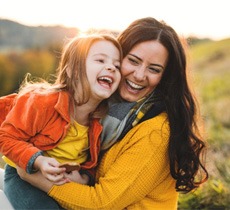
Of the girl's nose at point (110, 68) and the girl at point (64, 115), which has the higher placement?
the girl's nose at point (110, 68)

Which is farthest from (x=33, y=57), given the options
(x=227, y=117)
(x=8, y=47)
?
(x=227, y=117)

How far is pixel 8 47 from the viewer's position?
2278 cm

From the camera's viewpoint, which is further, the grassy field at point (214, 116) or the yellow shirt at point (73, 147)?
the grassy field at point (214, 116)

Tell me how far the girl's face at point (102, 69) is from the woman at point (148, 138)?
0.31ft

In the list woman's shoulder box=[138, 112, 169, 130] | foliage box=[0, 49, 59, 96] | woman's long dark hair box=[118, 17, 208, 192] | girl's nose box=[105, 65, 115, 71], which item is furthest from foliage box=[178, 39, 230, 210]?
foliage box=[0, 49, 59, 96]

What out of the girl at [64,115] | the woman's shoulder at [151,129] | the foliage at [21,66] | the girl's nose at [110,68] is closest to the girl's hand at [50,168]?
the girl at [64,115]

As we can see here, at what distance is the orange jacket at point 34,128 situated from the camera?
235cm

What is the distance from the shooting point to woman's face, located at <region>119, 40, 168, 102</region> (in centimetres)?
263

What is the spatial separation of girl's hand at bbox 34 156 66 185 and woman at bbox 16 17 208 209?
14 centimetres

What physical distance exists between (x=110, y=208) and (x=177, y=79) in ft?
2.85

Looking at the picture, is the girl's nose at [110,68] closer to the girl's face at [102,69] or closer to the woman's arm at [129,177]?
the girl's face at [102,69]

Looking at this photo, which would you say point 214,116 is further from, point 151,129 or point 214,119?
point 151,129

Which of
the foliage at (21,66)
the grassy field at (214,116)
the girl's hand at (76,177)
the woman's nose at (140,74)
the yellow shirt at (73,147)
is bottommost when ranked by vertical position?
the foliage at (21,66)

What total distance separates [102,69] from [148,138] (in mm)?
474
